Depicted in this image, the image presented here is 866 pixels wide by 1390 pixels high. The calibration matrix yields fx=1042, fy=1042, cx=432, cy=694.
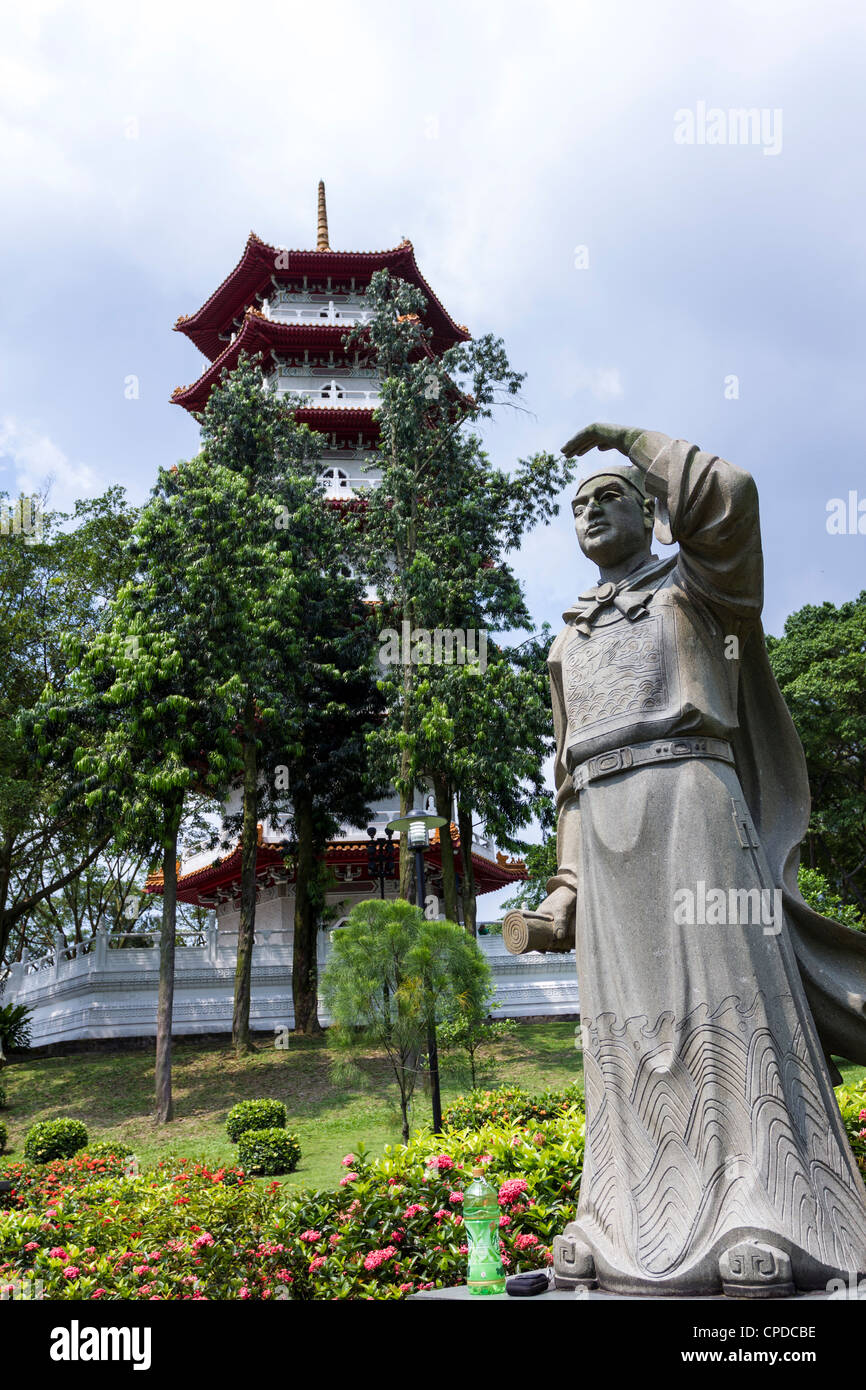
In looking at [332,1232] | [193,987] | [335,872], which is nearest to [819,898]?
[335,872]

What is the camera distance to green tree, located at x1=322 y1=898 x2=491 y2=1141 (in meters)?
11.8

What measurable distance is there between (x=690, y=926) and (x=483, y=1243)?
1.25 metres

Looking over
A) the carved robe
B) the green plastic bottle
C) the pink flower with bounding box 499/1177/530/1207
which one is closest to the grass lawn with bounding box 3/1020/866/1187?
the pink flower with bounding box 499/1177/530/1207

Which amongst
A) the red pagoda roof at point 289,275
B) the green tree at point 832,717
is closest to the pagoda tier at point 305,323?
the red pagoda roof at point 289,275

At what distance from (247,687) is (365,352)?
13.8 m

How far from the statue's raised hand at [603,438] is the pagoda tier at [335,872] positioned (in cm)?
1736

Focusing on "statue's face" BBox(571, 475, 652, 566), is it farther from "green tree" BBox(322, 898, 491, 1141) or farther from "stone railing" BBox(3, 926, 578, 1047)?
"stone railing" BBox(3, 926, 578, 1047)

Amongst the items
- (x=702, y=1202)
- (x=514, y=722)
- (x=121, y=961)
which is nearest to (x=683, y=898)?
(x=702, y=1202)

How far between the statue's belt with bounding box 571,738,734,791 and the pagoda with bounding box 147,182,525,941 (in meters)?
18.7

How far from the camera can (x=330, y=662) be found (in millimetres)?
20875

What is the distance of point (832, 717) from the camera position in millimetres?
23875

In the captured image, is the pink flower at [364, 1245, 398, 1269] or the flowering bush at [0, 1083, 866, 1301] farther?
the flowering bush at [0, 1083, 866, 1301]

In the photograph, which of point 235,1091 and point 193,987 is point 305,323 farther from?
point 235,1091

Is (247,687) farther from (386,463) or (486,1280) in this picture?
(486,1280)
